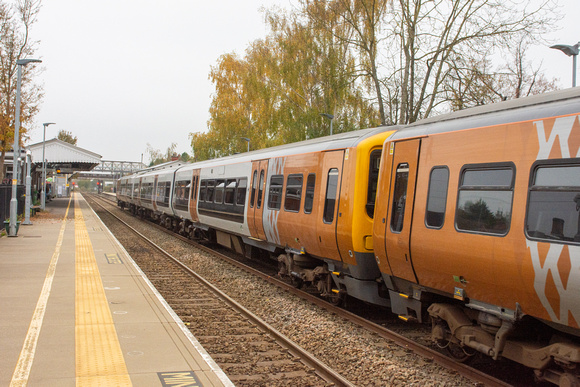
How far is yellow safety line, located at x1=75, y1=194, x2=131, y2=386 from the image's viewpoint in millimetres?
5316

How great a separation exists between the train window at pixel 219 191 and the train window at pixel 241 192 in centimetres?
157

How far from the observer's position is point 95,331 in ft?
23.1

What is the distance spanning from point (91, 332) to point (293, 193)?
4.73 meters

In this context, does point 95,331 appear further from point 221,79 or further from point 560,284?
point 221,79

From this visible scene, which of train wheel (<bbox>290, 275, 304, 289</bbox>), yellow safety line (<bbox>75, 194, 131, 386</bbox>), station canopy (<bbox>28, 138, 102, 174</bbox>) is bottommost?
yellow safety line (<bbox>75, 194, 131, 386</bbox>)

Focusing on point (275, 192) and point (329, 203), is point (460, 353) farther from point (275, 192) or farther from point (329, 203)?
point (275, 192)

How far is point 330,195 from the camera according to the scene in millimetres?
8992

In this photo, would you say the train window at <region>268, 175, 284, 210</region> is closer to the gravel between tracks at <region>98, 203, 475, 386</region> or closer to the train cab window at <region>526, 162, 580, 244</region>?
the gravel between tracks at <region>98, 203, 475, 386</region>

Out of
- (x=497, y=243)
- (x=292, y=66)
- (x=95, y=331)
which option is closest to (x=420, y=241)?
(x=497, y=243)

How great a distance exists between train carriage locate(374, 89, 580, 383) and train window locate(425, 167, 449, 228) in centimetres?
1

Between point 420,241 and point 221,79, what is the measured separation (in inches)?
1621

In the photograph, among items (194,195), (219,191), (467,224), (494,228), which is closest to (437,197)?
(467,224)

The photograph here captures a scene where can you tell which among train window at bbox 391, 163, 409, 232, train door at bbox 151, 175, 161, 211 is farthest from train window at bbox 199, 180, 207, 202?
train window at bbox 391, 163, 409, 232

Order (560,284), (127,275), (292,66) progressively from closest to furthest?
(560,284), (127,275), (292,66)
